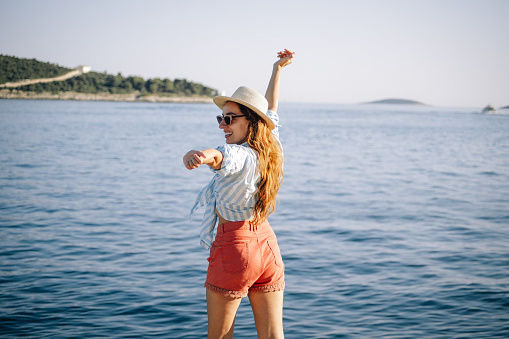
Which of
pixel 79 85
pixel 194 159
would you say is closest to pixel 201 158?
pixel 194 159

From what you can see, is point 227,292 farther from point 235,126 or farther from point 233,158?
point 235,126

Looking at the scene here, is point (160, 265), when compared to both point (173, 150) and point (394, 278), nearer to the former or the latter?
point (394, 278)

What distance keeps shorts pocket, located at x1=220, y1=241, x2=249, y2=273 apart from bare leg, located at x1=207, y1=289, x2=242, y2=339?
0.67ft

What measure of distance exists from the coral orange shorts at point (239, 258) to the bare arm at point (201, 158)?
0.57 meters

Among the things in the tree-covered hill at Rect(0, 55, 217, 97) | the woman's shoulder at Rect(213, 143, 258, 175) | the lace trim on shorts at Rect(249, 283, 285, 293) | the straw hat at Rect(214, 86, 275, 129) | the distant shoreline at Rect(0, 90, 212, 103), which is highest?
the tree-covered hill at Rect(0, 55, 217, 97)

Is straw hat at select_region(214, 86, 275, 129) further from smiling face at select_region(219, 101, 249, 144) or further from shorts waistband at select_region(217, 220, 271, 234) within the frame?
shorts waistband at select_region(217, 220, 271, 234)

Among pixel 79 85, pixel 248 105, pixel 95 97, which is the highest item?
pixel 79 85

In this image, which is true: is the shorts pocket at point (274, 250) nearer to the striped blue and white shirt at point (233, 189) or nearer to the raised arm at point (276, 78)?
the striped blue and white shirt at point (233, 189)

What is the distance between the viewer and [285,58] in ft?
13.3

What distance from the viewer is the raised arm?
390 cm

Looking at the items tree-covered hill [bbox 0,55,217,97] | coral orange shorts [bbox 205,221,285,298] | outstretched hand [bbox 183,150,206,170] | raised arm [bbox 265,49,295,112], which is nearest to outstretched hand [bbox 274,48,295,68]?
raised arm [bbox 265,49,295,112]

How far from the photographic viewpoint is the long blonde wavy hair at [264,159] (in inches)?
120

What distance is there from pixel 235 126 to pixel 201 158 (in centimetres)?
69

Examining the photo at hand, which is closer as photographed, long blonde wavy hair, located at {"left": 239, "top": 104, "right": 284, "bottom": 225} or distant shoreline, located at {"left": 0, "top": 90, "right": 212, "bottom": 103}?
long blonde wavy hair, located at {"left": 239, "top": 104, "right": 284, "bottom": 225}
